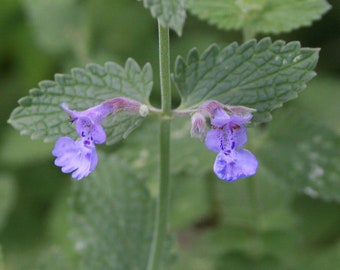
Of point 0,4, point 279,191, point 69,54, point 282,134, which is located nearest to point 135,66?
point 282,134

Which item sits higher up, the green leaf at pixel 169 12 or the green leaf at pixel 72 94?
the green leaf at pixel 169 12

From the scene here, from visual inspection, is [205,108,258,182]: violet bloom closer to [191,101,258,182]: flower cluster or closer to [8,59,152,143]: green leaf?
[191,101,258,182]: flower cluster

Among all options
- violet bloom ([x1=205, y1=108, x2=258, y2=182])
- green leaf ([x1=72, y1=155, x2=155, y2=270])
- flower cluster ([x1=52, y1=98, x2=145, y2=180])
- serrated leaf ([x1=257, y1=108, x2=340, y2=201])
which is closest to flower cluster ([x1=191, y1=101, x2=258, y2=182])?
violet bloom ([x1=205, y1=108, x2=258, y2=182])

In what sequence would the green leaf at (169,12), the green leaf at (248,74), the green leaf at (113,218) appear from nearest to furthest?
the green leaf at (169,12)
the green leaf at (248,74)
the green leaf at (113,218)

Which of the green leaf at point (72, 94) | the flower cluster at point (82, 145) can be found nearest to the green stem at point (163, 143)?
the green leaf at point (72, 94)

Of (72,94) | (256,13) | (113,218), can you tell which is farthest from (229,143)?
(256,13)

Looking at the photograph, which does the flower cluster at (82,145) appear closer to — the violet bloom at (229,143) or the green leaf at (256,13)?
the violet bloom at (229,143)

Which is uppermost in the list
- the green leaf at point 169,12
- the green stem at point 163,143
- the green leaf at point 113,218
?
the green leaf at point 169,12
